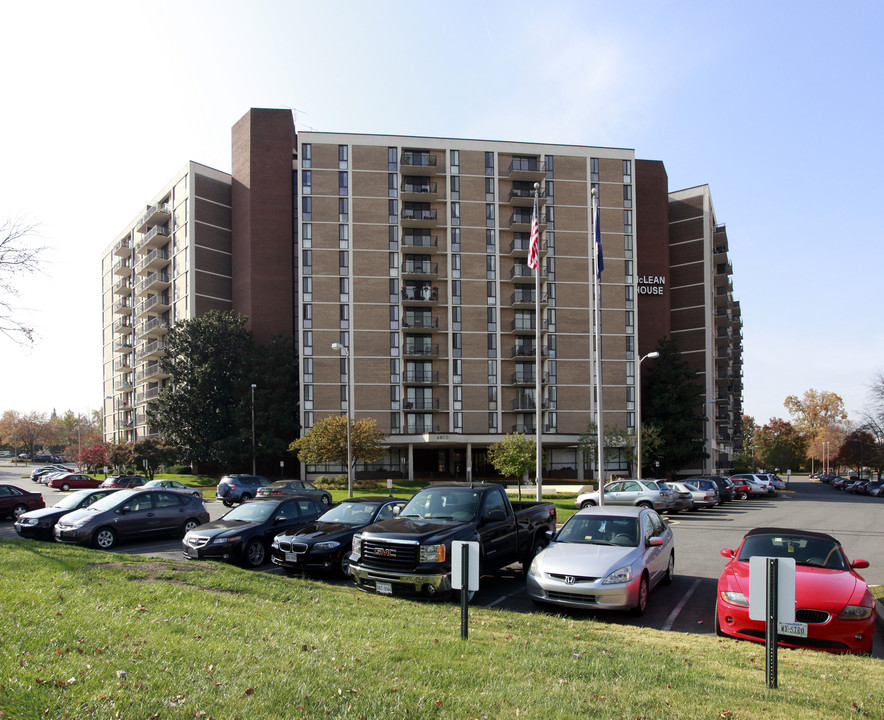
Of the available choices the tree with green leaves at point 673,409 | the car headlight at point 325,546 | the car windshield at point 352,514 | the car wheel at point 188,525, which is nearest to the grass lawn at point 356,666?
the car headlight at point 325,546

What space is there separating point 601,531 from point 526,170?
5716 cm

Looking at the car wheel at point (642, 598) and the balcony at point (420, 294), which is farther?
the balcony at point (420, 294)

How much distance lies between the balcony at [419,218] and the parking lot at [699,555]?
122 feet

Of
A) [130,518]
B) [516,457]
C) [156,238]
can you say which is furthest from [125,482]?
[156,238]

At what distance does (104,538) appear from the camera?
16.8 meters

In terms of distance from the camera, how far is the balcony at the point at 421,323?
61594 mm

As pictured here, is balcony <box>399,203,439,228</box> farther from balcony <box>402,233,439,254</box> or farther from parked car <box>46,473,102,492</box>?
parked car <box>46,473,102,492</box>

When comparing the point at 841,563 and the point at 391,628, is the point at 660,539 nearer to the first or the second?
the point at 841,563

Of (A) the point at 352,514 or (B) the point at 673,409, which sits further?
(B) the point at 673,409

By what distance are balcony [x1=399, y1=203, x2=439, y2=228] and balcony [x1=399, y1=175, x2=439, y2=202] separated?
4.01 feet

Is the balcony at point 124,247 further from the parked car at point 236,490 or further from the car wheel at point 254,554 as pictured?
the car wheel at point 254,554

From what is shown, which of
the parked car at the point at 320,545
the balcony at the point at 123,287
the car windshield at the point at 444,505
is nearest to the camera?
the car windshield at the point at 444,505

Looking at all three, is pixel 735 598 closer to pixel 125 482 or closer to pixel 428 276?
pixel 125 482

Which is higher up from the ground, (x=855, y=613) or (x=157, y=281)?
(x=157, y=281)
